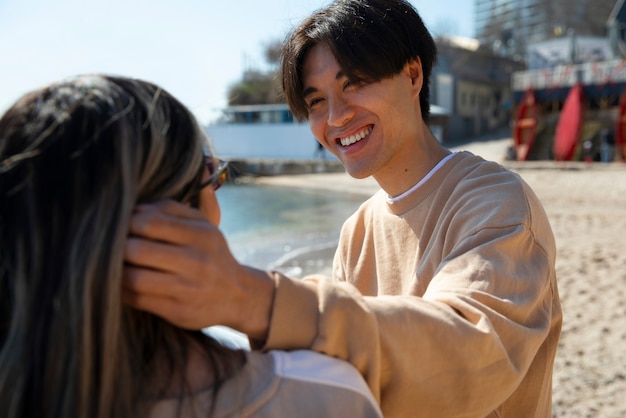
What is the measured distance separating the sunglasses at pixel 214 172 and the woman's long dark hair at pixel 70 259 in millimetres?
157

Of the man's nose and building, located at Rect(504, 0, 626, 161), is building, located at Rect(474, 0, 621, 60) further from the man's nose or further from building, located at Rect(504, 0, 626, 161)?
the man's nose

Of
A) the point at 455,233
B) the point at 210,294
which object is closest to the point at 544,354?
the point at 455,233

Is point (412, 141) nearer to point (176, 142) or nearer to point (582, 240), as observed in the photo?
point (176, 142)

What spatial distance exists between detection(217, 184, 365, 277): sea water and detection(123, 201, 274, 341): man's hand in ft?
27.6

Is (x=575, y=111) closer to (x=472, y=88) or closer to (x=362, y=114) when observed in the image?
(x=472, y=88)

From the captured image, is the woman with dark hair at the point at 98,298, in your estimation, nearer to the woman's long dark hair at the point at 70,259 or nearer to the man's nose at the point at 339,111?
the woman's long dark hair at the point at 70,259

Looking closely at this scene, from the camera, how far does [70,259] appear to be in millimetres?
717

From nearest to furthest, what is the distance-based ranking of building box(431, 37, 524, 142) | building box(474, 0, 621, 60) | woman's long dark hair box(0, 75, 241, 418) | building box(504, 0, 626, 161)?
1. woman's long dark hair box(0, 75, 241, 418)
2. building box(504, 0, 626, 161)
3. building box(431, 37, 524, 142)
4. building box(474, 0, 621, 60)

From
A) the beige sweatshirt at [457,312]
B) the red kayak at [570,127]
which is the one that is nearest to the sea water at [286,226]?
the beige sweatshirt at [457,312]

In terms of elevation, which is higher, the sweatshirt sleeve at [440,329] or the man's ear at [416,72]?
the man's ear at [416,72]

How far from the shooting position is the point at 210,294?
77cm

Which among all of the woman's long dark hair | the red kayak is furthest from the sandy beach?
the red kayak

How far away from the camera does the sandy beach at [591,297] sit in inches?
157

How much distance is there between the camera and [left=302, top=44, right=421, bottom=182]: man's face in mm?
1690
